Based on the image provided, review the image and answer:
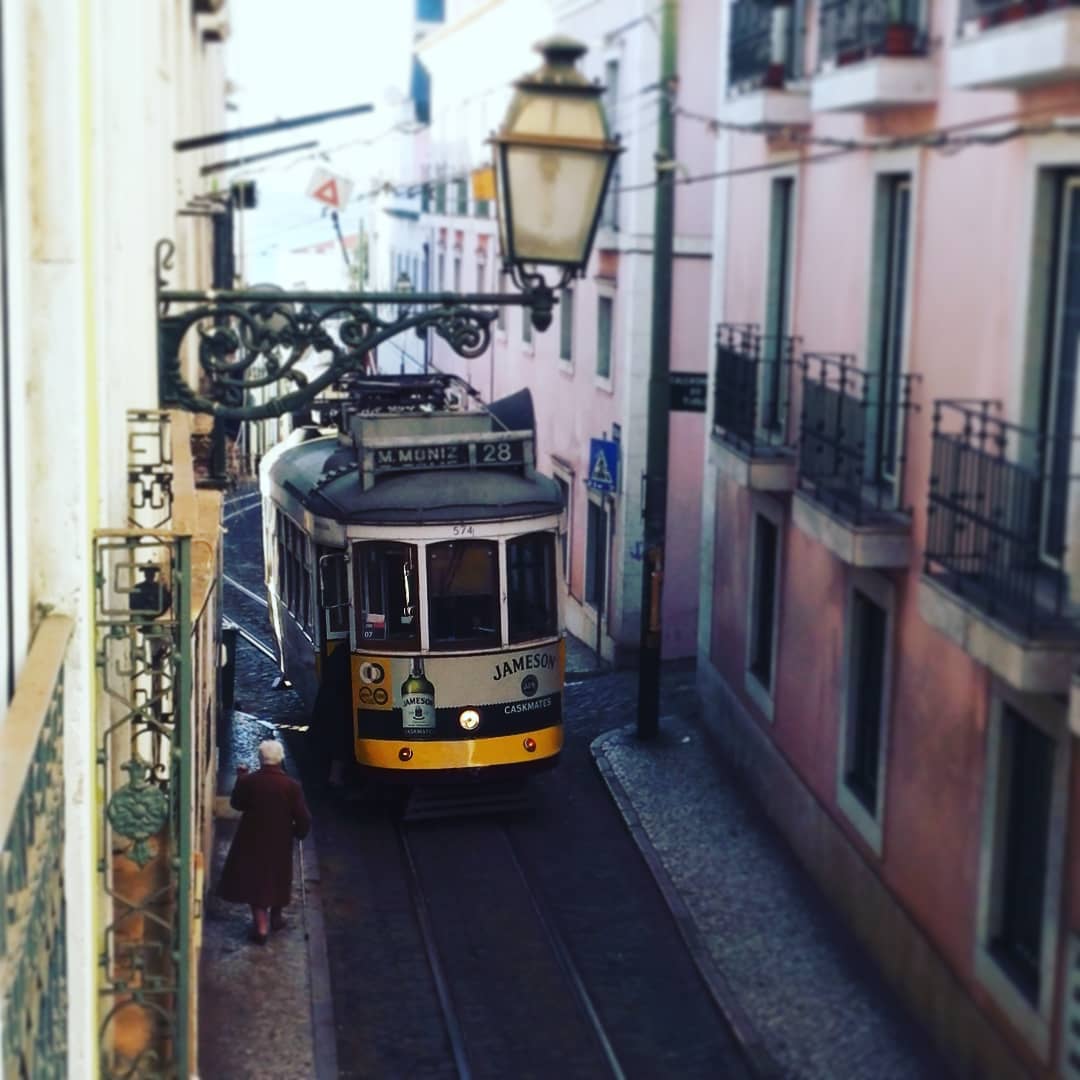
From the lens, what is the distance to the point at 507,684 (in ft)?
44.8

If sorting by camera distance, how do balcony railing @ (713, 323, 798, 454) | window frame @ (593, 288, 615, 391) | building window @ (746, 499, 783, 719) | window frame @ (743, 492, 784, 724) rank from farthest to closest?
1. window frame @ (593, 288, 615, 391)
2. building window @ (746, 499, 783, 719)
3. window frame @ (743, 492, 784, 724)
4. balcony railing @ (713, 323, 798, 454)

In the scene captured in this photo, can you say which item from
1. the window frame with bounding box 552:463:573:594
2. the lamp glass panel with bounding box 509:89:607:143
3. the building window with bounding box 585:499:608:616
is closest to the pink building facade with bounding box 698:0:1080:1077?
the lamp glass panel with bounding box 509:89:607:143

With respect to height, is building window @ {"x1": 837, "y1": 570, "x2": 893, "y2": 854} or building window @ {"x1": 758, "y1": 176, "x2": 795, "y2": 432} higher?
building window @ {"x1": 758, "y1": 176, "x2": 795, "y2": 432}

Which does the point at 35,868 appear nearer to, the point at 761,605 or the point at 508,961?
the point at 508,961

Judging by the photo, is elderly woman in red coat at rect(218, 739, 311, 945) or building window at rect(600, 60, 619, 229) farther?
building window at rect(600, 60, 619, 229)

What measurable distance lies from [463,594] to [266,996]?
3.47m

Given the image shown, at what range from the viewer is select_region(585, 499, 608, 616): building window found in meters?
22.0

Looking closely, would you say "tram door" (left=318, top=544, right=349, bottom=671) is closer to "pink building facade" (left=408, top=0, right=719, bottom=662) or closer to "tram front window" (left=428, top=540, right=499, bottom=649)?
"tram front window" (left=428, top=540, right=499, bottom=649)

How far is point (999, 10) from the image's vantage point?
343 inches

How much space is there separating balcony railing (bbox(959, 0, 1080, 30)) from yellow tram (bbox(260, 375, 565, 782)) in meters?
5.20

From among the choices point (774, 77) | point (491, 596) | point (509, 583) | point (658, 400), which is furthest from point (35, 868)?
point (658, 400)

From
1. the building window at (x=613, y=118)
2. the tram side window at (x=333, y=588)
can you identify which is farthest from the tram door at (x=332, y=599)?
the building window at (x=613, y=118)

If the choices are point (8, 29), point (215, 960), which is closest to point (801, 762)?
point (215, 960)

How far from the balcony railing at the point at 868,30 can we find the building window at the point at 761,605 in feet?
14.6
